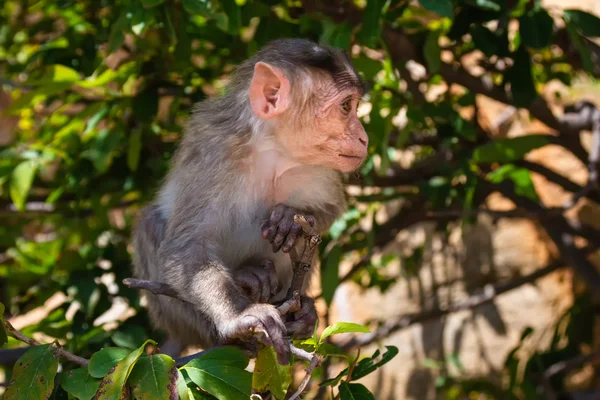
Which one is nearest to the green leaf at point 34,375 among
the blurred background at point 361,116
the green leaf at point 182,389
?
the green leaf at point 182,389

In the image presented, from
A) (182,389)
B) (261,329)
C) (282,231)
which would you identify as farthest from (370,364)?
(182,389)

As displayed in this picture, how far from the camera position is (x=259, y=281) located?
3.37 meters

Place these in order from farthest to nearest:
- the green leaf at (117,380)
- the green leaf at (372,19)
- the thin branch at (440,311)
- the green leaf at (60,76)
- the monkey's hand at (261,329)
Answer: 1. the thin branch at (440,311)
2. the green leaf at (60,76)
3. the green leaf at (372,19)
4. the monkey's hand at (261,329)
5. the green leaf at (117,380)

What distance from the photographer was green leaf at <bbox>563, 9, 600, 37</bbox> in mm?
3846

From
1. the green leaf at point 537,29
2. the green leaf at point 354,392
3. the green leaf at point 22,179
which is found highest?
the green leaf at point 537,29

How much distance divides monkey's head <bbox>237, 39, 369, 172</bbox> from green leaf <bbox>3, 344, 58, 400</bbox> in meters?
1.27

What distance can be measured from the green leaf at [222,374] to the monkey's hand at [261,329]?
0.14m

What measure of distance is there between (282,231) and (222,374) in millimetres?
794

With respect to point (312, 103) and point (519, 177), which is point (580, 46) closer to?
point (519, 177)

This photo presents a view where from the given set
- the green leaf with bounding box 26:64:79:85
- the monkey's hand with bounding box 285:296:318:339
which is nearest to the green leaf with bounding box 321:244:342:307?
the monkey's hand with bounding box 285:296:318:339

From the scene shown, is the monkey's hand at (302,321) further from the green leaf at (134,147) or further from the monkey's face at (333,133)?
the green leaf at (134,147)

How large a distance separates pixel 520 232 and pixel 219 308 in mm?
4792

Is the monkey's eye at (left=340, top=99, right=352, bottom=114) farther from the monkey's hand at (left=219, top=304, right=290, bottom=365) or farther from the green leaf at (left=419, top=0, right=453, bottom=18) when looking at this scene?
the monkey's hand at (left=219, top=304, right=290, bottom=365)

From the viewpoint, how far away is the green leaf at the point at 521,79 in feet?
13.5
